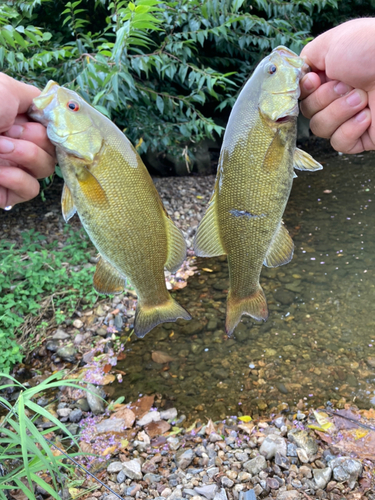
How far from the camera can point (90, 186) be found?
1.48 metres

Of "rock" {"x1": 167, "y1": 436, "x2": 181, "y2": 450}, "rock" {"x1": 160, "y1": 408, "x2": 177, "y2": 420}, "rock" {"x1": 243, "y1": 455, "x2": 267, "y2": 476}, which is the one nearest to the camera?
"rock" {"x1": 243, "y1": 455, "x2": 267, "y2": 476}

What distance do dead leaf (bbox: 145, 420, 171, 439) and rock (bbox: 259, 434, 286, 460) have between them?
2.54 ft

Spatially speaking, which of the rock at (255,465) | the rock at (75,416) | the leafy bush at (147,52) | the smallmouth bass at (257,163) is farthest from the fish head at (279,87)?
the rock at (75,416)

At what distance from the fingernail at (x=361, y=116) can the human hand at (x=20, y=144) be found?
1.54m

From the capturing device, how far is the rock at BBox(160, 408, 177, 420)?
123 inches

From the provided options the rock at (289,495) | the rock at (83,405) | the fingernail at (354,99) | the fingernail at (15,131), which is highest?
the fingernail at (354,99)

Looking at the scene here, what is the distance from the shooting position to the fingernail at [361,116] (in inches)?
75.7

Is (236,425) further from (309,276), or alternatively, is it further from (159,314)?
(309,276)

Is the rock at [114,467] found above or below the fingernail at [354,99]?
below

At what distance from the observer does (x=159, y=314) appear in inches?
67.3

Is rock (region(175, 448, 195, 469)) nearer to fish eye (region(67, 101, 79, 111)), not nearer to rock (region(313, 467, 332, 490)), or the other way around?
rock (region(313, 467, 332, 490))

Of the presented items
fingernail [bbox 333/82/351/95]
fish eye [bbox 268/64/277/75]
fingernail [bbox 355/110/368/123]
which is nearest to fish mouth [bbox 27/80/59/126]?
fish eye [bbox 268/64/277/75]

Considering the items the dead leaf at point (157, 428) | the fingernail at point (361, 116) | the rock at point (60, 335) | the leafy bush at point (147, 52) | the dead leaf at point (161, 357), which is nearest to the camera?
the fingernail at point (361, 116)

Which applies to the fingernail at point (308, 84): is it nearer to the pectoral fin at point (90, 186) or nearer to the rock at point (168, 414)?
the pectoral fin at point (90, 186)
